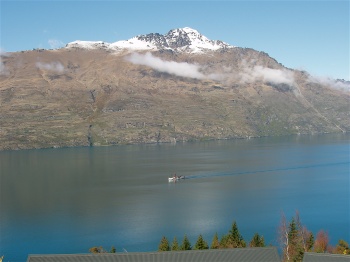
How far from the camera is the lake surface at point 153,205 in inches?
3649

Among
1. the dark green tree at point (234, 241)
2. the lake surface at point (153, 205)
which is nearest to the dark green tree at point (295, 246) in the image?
the dark green tree at point (234, 241)

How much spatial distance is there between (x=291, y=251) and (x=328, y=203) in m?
65.0

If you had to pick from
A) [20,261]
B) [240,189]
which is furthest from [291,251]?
[240,189]

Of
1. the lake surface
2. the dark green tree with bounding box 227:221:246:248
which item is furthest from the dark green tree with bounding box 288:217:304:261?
the lake surface

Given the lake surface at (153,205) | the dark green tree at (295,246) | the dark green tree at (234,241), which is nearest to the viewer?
the dark green tree at (295,246)

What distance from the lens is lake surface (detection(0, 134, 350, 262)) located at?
304 feet

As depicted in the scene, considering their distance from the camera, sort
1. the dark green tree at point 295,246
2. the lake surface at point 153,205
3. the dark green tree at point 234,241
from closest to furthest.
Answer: the dark green tree at point 295,246 < the dark green tree at point 234,241 < the lake surface at point 153,205

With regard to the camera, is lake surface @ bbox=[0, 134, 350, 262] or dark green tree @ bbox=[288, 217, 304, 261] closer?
dark green tree @ bbox=[288, 217, 304, 261]

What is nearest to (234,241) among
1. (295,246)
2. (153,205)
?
(295,246)

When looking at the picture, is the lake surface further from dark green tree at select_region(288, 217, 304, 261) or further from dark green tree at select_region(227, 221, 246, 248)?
dark green tree at select_region(227, 221, 246, 248)

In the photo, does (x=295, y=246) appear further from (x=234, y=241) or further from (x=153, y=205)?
(x=153, y=205)

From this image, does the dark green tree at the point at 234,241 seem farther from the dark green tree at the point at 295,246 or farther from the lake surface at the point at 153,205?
the lake surface at the point at 153,205

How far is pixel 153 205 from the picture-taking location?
125m

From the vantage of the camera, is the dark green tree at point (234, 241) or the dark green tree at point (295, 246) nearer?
the dark green tree at point (295, 246)
